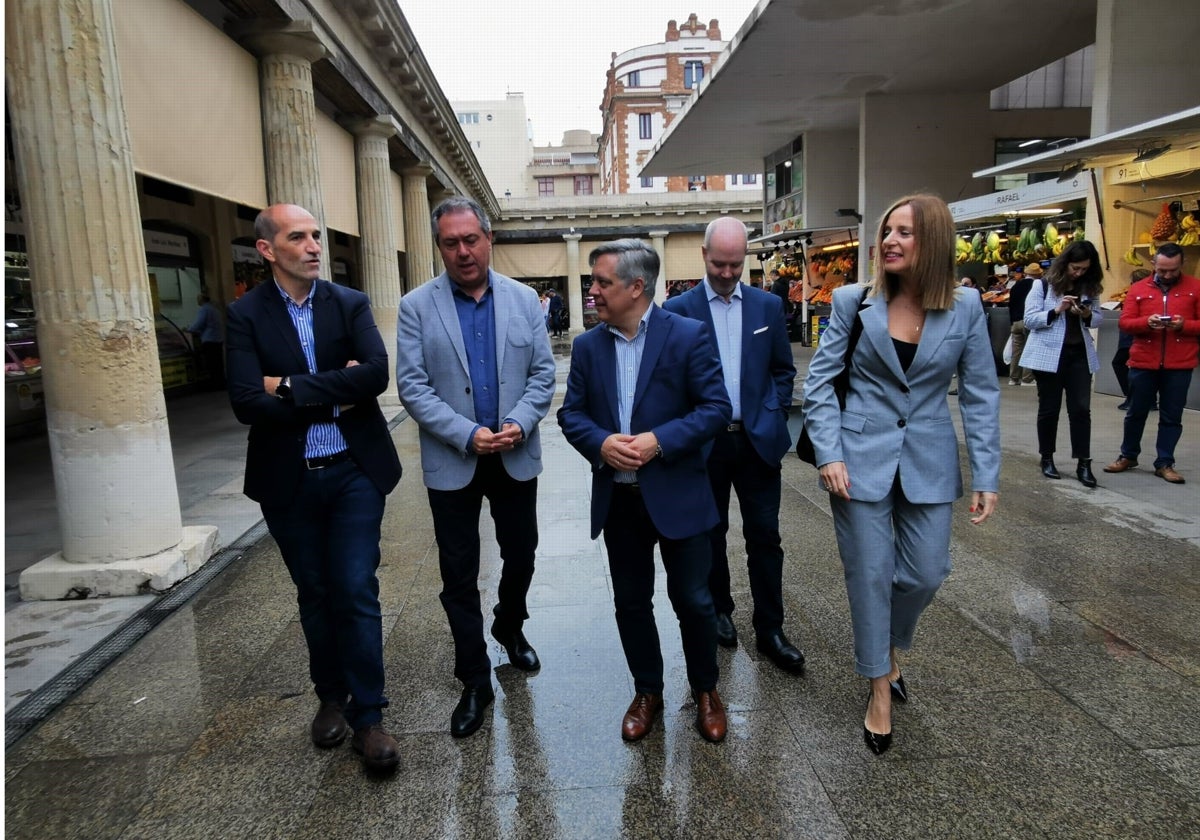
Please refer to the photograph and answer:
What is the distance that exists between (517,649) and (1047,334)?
17.1 ft

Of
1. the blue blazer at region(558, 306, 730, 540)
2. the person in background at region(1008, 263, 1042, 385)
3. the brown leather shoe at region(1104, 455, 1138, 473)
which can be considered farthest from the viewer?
the person in background at region(1008, 263, 1042, 385)

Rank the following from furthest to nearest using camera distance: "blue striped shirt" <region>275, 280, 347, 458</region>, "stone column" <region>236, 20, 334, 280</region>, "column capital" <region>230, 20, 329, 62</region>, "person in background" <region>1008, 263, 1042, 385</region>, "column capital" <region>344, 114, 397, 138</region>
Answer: "column capital" <region>344, 114, 397, 138</region>
"person in background" <region>1008, 263, 1042, 385</region>
"stone column" <region>236, 20, 334, 280</region>
"column capital" <region>230, 20, 329, 62</region>
"blue striped shirt" <region>275, 280, 347, 458</region>

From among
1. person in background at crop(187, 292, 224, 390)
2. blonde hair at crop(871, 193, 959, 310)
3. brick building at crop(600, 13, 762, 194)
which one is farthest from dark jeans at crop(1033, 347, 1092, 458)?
brick building at crop(600, 13, 762, 194)

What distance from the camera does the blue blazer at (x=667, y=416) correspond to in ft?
8.82

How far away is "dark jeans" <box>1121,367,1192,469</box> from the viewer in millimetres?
6098

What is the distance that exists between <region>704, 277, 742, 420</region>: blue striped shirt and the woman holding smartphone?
157 inches

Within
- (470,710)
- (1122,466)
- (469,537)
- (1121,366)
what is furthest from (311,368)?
(1121,366)

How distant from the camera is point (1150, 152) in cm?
914

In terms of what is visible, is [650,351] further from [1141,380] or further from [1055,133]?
[1055,133]

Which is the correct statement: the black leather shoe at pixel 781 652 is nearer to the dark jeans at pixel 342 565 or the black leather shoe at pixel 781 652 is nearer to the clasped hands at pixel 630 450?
the clasped hands at pixel 630 450

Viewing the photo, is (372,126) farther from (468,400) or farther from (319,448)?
(319,448)

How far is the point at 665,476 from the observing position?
2725 millimetres

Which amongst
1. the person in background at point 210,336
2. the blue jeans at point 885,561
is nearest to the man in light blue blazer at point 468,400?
the blue jeans at point 885,561

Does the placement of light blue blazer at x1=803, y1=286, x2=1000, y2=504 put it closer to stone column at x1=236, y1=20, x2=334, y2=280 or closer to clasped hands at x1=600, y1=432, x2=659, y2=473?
clasped hands at x1=600, y1=432, x2=659, y2=473
